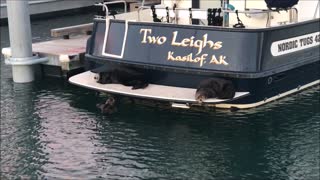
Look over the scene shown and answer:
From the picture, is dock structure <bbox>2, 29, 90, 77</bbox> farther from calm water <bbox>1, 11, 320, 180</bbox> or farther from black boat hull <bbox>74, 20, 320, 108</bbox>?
black boat hull <bbox>74, 20, 320, 108</bbox>

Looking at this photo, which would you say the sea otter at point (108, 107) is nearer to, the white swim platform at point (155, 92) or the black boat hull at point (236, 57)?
the white swim platform at point (155, 92)

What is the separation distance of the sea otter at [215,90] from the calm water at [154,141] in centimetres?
47

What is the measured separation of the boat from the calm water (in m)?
0.40

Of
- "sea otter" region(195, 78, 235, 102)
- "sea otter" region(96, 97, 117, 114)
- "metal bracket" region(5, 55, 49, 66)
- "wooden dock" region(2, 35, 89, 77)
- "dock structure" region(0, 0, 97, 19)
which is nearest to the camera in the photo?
"sea otter" region(195, 78, 235, 102)

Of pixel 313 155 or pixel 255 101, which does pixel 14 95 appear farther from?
pixel 313 155

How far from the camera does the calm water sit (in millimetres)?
8305

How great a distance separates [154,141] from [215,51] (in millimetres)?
1997

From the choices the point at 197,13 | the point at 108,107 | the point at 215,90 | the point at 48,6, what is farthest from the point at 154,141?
the point at 48,6

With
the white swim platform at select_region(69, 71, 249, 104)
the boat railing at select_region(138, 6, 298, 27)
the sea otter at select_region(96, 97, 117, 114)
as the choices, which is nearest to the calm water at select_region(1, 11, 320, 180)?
the sea otter at select_region(96, 97, 117, 114)

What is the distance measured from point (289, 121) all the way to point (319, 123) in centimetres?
48

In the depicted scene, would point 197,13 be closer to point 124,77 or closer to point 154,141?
→ point 124,77

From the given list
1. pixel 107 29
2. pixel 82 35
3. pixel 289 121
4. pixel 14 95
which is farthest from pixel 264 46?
pixel 82 35

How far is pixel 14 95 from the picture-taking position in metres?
12.2

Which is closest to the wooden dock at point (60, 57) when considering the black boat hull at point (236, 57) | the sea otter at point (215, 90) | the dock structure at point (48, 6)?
the black boat hull at point (236, 57)
